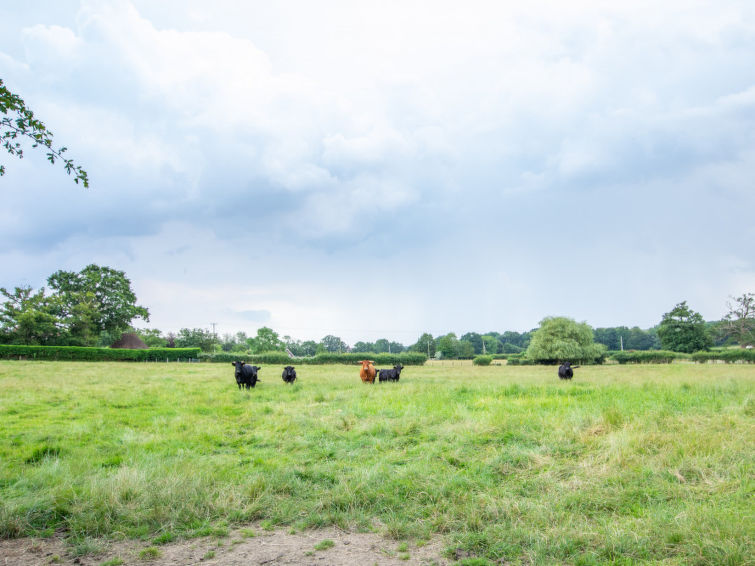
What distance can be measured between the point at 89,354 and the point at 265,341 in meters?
36.6

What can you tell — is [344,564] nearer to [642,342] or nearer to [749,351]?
[749,351]

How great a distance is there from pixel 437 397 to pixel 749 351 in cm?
5653

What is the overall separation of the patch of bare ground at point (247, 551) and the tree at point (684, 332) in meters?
86.7

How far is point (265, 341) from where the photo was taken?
83.2m

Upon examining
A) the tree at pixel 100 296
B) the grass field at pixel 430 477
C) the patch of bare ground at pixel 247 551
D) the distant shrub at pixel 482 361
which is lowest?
the distant shrub at pixel 482 361

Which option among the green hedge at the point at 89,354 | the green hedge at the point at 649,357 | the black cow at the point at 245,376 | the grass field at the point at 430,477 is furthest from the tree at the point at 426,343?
the grass field at the point at 430,477

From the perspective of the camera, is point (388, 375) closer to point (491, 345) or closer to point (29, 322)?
point (29, 322)

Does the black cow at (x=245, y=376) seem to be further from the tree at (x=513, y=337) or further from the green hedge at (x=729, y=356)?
the tree at (x=513, y=337)

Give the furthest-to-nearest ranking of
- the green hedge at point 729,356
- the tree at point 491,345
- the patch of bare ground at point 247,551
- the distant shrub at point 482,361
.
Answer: the tree at point 491,345 → the distant shrub at point 482,361 → the green hedge at point 729,356 → the patch of bare ground at point 247,551

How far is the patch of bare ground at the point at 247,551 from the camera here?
422cm

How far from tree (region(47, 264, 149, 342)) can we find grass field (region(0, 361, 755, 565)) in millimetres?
64431

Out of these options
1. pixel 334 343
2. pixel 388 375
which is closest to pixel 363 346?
pixel 334 343

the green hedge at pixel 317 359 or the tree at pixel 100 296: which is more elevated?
the tree at pixel 100 296

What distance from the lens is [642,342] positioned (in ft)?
410
